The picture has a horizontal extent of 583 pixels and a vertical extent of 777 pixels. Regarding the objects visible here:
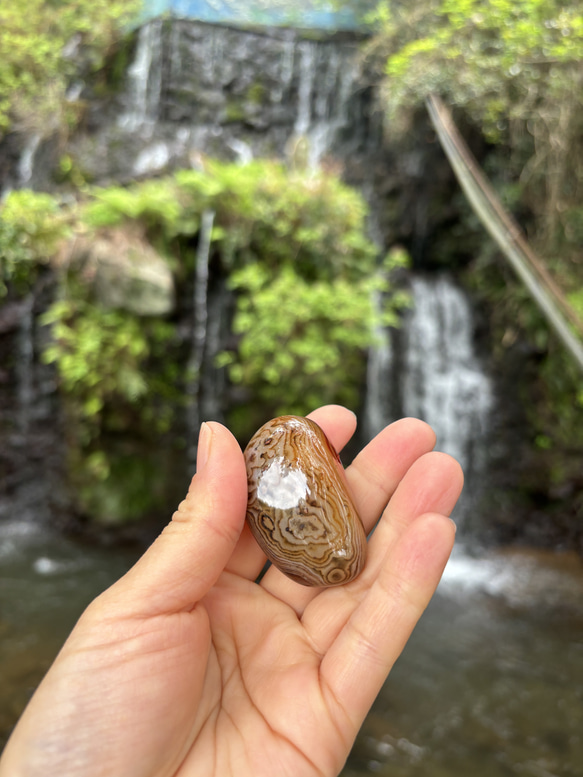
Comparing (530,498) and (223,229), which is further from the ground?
(223,229)

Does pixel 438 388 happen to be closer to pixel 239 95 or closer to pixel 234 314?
pixel 234 314

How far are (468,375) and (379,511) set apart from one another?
5.62 meters

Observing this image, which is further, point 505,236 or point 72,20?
point 72,20

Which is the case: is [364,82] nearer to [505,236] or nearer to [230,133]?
[230,133]

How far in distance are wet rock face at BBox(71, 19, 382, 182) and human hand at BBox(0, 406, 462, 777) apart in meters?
9.38

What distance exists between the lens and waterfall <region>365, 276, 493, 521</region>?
6.95 meters

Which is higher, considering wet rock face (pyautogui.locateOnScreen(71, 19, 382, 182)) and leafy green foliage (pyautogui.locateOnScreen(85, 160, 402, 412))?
wet rock face (pyautogui.locateOnScreen(71, 19, 382, 182))

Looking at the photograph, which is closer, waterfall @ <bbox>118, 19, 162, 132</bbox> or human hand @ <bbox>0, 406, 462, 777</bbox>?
human hand @ <bbox>0, 406, 462, 777</bbox>

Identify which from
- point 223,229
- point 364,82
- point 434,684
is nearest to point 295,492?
point 434,684

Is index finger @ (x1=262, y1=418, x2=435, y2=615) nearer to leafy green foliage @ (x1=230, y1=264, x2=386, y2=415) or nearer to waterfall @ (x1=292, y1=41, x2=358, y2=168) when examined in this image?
leafy green foliage @ (x1=230, y1=264, x2=386, y2=415)

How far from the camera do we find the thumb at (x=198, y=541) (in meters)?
1.42

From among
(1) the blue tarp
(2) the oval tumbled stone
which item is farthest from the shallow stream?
(1) the blue tarp

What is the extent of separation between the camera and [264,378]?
233 inches

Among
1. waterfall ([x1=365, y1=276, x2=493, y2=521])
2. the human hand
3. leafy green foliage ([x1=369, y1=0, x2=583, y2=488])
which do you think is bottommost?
waterfall ([x1=365, y1=276, x2=493, y2=521])
